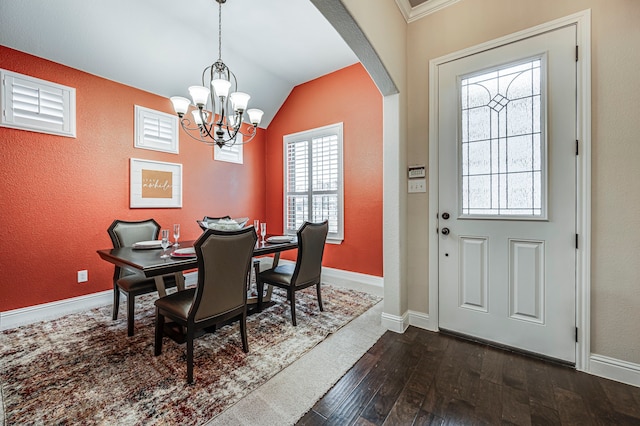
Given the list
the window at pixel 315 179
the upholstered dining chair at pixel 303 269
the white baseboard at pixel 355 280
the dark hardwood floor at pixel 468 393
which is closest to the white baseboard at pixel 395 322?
the dark hardwood floor at pixel 468 393

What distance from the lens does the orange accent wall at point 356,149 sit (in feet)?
12.3

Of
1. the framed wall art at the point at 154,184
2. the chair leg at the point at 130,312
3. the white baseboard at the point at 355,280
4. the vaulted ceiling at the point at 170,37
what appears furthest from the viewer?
the white baseboard at the point at 355,280

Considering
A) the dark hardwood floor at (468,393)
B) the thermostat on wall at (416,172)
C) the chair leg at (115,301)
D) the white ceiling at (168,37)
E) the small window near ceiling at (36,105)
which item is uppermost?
the white ceiling at (168,37)

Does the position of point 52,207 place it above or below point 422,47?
below

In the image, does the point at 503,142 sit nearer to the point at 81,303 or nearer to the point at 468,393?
the point at 468,393

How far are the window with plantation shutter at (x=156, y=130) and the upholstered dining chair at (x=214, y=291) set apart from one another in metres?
A: 2.45

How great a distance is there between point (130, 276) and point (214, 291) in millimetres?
1388

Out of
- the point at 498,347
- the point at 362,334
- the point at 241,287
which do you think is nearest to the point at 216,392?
the point at 241,287

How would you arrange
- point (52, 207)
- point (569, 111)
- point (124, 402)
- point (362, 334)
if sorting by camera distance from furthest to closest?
point (52, 207), point (362, 334), point (569, 111), point (124, 402)

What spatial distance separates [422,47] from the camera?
2453mm

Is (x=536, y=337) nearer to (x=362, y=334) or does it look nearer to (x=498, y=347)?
(x=498, y=347)

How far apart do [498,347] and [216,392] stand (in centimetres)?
213

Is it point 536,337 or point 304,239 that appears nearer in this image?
point 536,337

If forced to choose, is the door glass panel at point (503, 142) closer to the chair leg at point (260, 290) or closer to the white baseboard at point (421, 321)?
the white baseboard at point (421, 321)
